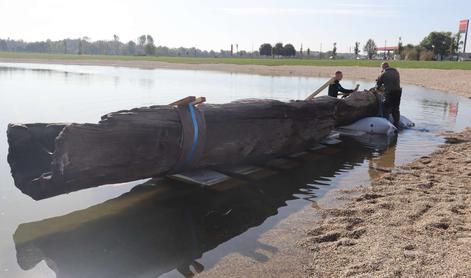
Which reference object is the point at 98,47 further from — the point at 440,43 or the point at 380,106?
the point at 380,106

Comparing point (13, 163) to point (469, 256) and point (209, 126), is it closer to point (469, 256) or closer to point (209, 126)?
point (209, 126)

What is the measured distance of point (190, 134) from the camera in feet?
19.4

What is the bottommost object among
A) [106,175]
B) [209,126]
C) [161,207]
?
[161,207]

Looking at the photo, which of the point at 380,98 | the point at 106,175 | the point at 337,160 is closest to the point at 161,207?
the point at 106,175

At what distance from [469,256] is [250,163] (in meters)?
4.22

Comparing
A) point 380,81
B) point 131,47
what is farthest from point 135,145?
point 131,47

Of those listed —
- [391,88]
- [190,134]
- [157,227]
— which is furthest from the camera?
[391,88]

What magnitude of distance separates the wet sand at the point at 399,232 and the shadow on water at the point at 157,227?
65cm

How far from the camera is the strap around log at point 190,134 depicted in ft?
19.3

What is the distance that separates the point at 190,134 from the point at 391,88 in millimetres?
8196

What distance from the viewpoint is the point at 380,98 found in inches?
499

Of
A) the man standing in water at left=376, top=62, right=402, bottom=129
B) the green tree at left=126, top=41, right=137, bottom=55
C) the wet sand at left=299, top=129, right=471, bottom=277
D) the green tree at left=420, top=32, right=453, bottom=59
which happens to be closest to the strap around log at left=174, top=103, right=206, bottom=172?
the wet sand at left=299, top=129, right=471, bottom=277

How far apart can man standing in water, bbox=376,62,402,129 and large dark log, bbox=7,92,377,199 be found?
5532mm

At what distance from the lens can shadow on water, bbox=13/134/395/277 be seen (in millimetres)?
4262
